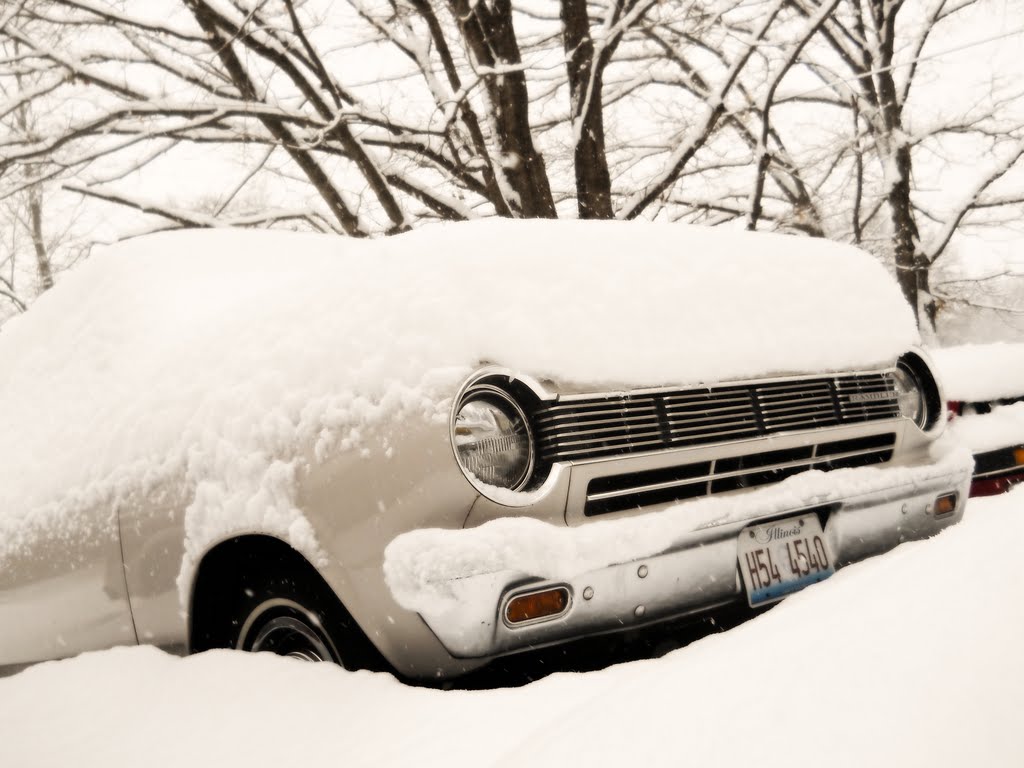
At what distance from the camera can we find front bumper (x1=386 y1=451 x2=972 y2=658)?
5.59ft

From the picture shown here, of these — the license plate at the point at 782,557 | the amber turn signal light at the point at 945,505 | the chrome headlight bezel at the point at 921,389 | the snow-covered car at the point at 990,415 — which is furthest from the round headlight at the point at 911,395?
the license plate at the point at 782,557

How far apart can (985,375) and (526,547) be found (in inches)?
104

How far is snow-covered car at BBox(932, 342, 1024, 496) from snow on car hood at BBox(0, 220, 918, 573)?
34.5 inches

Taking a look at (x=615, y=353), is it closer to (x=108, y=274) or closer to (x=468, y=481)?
(x=468, y=481)

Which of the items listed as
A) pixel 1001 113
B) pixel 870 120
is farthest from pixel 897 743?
pixel 1001 113

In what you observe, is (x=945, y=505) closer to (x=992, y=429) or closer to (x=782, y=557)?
(x=782, y=557)

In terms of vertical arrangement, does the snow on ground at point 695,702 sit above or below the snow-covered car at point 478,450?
below

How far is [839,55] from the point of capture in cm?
1309

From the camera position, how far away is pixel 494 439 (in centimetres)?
191

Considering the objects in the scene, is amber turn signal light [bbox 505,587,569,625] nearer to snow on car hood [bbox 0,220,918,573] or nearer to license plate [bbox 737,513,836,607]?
snow on car hood [bbox 0,220,918,573]

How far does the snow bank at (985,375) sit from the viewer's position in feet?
11.2

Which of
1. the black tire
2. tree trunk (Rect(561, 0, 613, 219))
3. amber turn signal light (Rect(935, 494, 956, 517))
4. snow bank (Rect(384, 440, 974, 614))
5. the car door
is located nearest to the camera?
snow bank (Rect(384, 440, 974, 614))

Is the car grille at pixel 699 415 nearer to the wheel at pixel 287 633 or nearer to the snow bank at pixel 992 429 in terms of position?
the wheel at pixel 287 633

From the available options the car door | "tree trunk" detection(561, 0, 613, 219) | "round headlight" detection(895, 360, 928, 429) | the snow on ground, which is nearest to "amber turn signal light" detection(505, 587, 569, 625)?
the snow on ground
